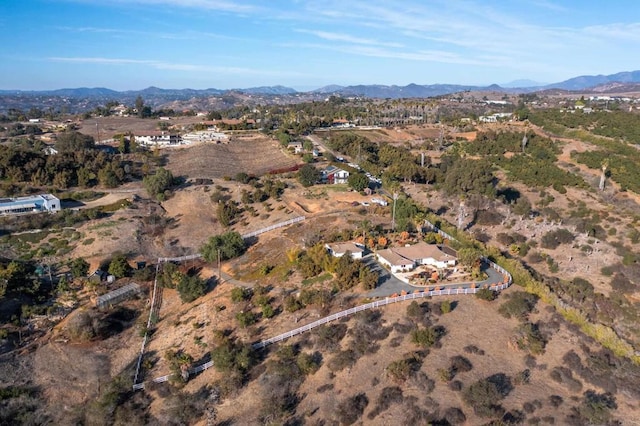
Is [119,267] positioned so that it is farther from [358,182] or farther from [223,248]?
[358,182]

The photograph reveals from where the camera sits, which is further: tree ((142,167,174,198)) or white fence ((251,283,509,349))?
tree ((142,167,174,198))

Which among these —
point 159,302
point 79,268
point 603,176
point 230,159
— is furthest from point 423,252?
point 230,159

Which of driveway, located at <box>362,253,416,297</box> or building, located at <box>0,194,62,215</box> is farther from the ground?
building, located at <box>0,194,62,215</box>

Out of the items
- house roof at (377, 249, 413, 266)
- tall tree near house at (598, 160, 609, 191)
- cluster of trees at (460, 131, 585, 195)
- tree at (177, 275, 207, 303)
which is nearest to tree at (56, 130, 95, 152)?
tree at (177, 275, 207, 303)

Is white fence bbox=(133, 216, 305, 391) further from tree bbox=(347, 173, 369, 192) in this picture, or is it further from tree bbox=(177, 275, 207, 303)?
tree bbox=(347, 173, 369, 192)

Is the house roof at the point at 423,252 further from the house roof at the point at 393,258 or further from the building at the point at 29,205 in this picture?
the building at the point at 29,205
